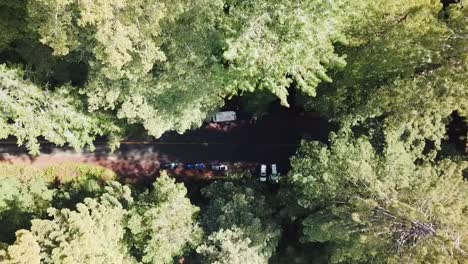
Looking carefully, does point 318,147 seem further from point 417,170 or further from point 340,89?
point 417,170

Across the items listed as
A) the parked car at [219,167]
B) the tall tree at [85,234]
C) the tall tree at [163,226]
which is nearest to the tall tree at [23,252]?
the tall tree at [85,234]

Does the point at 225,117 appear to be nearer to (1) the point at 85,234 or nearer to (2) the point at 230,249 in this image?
(2) the point at 230,249

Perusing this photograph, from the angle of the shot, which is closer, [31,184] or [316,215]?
[316,215]

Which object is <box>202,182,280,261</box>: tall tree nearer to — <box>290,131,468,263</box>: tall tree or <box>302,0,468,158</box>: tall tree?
<box>290,131,468,263</box>: tall tree

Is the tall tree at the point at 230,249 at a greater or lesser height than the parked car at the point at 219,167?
lesser

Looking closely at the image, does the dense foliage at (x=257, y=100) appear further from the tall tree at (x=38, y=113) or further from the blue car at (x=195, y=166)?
the blue car at (x=195, y=166)

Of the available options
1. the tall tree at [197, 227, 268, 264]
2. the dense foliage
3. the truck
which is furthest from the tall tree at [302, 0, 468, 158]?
the tall tree at [197, 227, 268, 264]

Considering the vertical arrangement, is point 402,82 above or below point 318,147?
above

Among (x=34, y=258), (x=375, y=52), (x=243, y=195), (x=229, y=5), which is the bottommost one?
(x=34, y=258)

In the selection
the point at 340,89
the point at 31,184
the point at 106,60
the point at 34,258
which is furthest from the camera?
the point at 31,184

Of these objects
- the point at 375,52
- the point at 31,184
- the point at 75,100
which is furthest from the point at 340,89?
the point at 31,184
